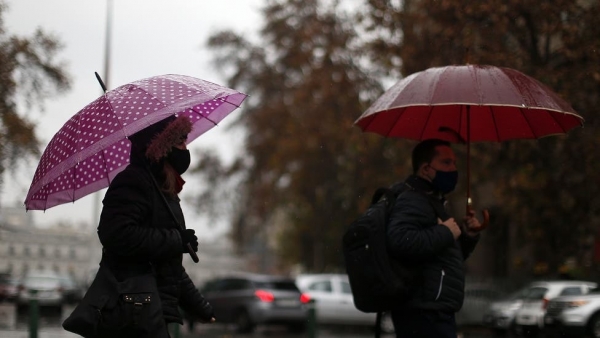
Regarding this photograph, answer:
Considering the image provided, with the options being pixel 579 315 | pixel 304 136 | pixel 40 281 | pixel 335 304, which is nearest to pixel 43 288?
pixel 40 281

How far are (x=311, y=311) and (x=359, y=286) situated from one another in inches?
249

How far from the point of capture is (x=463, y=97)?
6227 mm

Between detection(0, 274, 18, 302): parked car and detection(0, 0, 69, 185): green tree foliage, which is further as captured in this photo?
detection(0, 274, 18, 302): parked car

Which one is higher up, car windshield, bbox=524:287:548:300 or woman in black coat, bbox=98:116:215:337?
woman in black coat, bbox=98:116:215:337

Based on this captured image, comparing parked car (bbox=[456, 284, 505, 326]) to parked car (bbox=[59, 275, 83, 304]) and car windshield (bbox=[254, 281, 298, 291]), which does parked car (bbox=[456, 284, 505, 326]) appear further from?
parked car (bbox=[59, 275, 83, 304])

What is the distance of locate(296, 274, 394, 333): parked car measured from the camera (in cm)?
2755

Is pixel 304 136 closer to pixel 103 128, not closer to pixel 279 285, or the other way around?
pixel 279 285

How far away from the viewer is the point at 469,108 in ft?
23.7

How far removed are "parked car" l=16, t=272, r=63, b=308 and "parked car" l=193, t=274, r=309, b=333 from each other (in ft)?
35.9

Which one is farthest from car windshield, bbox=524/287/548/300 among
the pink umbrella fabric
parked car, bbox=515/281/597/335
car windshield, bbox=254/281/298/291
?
the pink umbrella fabric

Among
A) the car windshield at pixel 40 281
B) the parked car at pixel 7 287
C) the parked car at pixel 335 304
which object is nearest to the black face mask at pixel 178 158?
the parked car at pixel 335 304

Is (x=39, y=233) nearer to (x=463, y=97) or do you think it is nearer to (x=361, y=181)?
(x=463, y=97)

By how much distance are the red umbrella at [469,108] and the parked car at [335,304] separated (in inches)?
793

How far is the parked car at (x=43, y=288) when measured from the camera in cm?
3784
